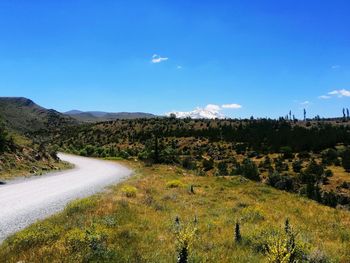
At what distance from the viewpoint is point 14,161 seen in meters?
32.1

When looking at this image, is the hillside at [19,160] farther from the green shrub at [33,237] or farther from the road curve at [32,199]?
the green shrub at [33,237]

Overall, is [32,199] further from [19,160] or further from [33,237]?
[19,160]

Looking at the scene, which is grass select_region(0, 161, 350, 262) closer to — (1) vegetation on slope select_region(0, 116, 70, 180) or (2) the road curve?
(2) the road curve

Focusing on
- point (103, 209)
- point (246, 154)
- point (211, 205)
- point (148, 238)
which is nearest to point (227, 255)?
point (148, 238)

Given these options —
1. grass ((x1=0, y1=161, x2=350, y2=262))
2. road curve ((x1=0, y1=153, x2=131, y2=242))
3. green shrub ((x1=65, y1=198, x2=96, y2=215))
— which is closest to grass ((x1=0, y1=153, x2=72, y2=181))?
road curve ((x1=0, y1=153, x2=131, y2=242))

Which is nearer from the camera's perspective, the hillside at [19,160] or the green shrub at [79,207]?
the green shrub at [79,207]

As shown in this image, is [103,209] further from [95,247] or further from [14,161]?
[14,161]

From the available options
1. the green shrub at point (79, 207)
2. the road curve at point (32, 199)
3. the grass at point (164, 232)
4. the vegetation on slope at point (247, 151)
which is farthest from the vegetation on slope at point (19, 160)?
the vegetation on slope at point (247, 151)

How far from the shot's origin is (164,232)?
37.2ft

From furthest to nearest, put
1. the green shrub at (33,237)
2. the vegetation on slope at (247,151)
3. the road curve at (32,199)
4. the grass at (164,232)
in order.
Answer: the vegetation on slope at (247,151), the road curve at (32,199), the green shrub at (33,237), the grass at (164,232)

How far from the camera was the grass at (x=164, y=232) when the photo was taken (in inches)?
357

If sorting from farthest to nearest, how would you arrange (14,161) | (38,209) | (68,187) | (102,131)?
(102,131)
(14,161)
(68,187)
(38,209)

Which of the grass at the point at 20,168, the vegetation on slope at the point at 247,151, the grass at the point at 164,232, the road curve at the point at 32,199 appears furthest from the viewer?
the vegetation on slope at the point at 247,151

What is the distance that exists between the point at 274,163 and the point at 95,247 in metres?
45.5
